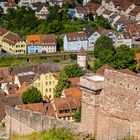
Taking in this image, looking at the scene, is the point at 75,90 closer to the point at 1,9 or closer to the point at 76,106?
the point at 76,106

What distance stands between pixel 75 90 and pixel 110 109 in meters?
17.2

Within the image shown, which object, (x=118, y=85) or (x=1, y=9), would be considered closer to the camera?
(x=118, y=85)

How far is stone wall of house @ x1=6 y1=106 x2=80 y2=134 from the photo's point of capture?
22.1 m

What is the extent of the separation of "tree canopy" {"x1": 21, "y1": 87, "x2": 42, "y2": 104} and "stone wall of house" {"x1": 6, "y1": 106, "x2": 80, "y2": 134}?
8.14 meters

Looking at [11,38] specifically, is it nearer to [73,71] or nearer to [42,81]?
[73,71]

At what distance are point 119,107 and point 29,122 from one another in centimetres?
750

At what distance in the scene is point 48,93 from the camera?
133 feet

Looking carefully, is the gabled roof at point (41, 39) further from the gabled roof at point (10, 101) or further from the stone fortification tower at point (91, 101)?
the stone fortification tower at point (91, 101)

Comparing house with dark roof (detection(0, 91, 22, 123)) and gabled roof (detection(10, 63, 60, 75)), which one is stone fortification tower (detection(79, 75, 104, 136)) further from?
gabled roof (detection(10, 63, 60, 75))

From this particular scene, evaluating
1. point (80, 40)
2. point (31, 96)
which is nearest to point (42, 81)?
point (31, 96)

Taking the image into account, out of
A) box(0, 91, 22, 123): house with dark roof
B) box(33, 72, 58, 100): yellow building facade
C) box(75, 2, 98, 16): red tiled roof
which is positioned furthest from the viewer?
box(75, 2, 98, 16): red tiled roof

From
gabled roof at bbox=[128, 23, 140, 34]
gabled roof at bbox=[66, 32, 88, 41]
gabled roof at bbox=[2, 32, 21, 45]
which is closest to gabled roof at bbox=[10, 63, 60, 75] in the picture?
gabled roof at bbox=[2, 32, 21, 45]

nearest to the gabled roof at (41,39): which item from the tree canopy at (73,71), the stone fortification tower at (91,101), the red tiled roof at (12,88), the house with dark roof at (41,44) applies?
the house with dark roof at (41,44)

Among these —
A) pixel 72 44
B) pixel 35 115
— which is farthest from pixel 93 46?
pixel 35 115
